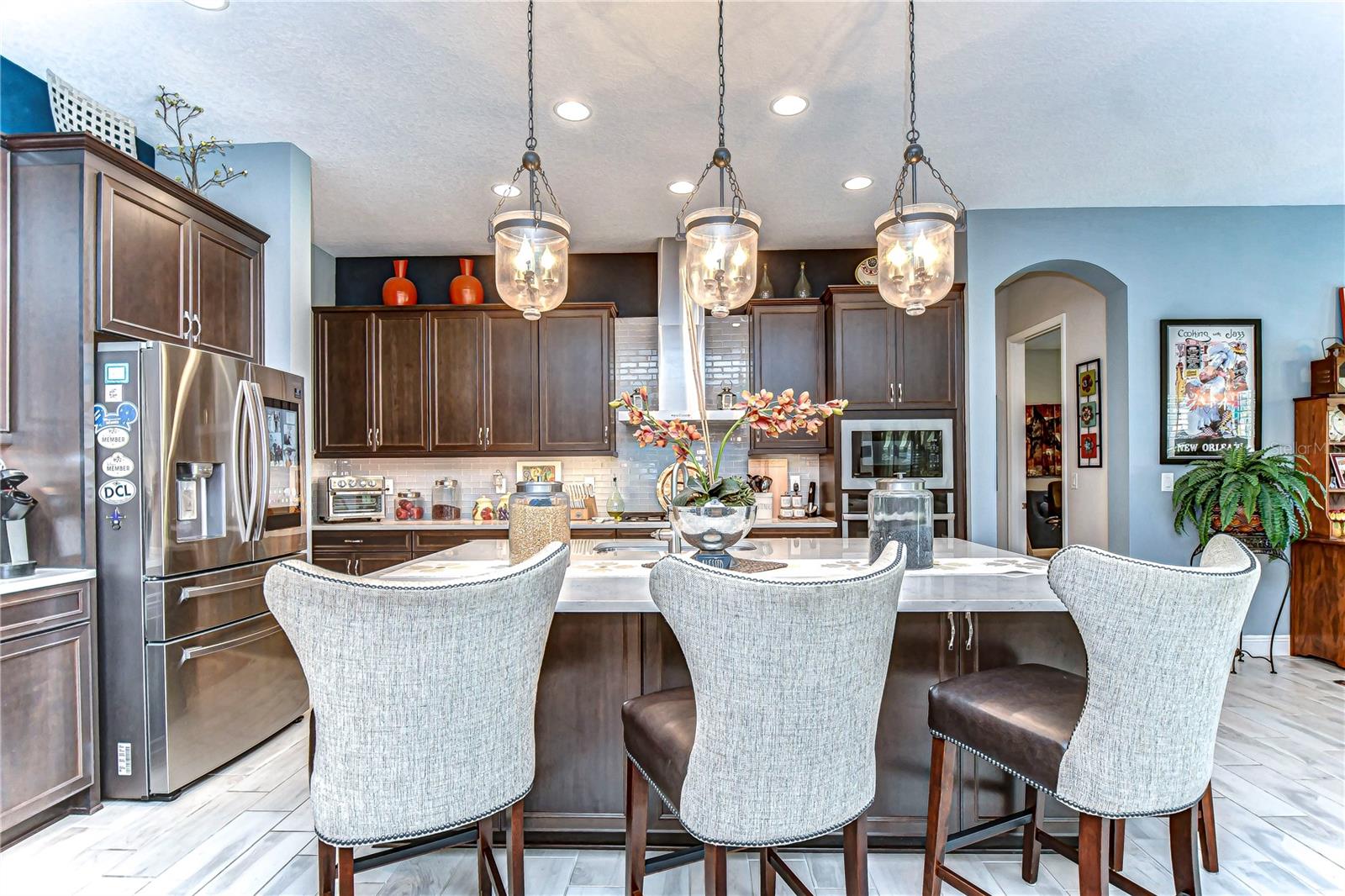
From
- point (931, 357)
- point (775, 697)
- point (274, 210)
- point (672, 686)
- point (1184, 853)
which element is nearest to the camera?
point (775, 697)

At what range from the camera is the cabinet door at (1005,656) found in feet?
6.58

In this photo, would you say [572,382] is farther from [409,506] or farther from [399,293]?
[409,506]

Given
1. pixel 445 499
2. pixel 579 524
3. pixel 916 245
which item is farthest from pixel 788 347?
pixel 445 499

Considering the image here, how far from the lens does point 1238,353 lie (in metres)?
4.21

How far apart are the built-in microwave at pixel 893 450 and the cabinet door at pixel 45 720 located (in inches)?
148

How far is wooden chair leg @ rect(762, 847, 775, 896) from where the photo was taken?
166 cm

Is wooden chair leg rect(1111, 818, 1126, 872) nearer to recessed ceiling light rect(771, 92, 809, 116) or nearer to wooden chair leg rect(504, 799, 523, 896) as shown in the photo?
wooden chair leg rect(504, 799, 523, 896)

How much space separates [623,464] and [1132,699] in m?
3.97

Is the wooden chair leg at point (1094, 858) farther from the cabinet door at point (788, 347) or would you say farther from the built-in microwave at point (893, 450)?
the cabinet door at point (788, 347)

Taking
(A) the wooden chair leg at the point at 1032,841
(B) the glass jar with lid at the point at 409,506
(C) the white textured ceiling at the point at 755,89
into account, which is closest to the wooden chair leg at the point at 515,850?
(A) the wooden chair leg at the point at 1032,841

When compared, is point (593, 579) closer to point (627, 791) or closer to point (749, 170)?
point (627, 791)

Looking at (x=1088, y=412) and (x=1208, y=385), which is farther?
(x=1088, y=412)

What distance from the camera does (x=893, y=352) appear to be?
449 cm

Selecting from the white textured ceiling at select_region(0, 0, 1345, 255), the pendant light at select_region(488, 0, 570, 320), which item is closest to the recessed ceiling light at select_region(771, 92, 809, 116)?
the white textured ceiling at select_region(0, 0, 1345, 255)
